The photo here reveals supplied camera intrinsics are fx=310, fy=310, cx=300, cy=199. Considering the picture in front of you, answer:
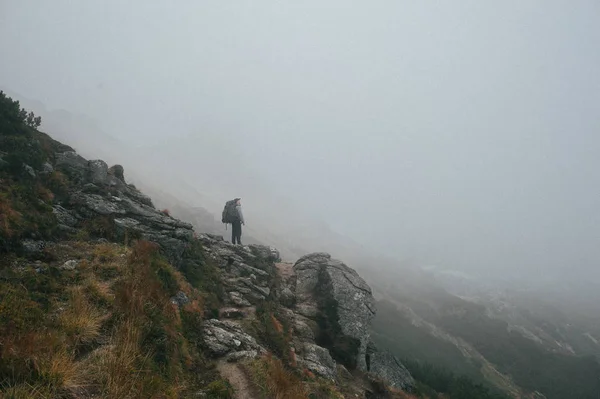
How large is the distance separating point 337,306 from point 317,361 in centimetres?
492

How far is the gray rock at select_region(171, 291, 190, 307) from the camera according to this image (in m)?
10.5

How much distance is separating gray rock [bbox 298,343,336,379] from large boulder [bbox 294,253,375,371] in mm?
1914

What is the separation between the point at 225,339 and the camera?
408 inches

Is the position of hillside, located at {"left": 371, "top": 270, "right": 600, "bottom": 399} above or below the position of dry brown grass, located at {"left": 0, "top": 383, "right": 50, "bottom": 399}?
below

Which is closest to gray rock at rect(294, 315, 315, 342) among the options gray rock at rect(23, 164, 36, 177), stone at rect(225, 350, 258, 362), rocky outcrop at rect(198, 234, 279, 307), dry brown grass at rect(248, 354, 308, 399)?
rocky outcrop at rect(198, 234, 279, 307)

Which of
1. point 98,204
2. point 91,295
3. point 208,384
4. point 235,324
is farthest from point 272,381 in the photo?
point 98,204

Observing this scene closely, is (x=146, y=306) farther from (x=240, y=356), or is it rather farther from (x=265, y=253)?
(x=265, y=253)

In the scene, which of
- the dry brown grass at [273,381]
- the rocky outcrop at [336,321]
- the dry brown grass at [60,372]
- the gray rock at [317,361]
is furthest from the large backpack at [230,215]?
the dry brown grass at [60,372]

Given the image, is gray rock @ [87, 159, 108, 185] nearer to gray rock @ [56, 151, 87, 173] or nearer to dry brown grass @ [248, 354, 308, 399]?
gray rock @ [56, 151, 87, 173]

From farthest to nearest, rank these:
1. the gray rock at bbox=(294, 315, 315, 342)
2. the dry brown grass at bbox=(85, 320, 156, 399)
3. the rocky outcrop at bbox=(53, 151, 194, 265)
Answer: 1. the gray rock at bbox=(294, 315, 315, 342)
2. the rocky outcrop at bbox=(53, 151, 194, 265)
3. the dry brown grass at bbox=(85, 320, 156, 399)

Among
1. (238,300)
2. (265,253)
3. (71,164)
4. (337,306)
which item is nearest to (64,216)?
(71,164)

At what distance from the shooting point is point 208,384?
25.3ft

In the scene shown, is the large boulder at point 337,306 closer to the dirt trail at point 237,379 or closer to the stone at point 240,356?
the stone at point 240,356

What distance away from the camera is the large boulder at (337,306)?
16234 millimetres
